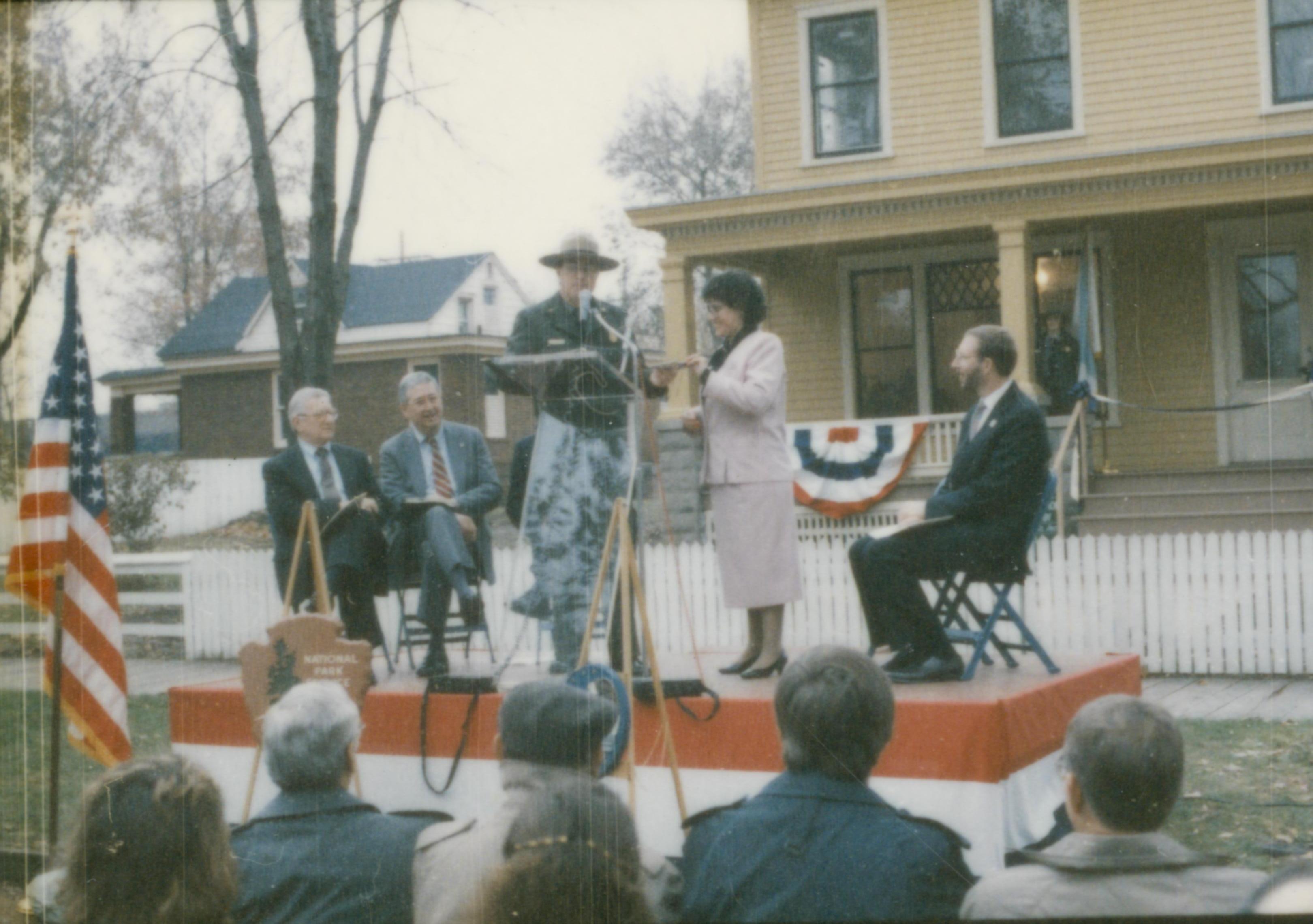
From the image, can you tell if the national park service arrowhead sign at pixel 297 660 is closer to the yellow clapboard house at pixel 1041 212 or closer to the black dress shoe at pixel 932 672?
the black dress shoe at pixel 932 672

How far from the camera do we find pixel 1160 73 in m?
8.38

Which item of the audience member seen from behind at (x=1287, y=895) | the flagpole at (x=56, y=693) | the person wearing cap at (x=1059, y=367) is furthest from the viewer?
the person wearing cap at (x=1059, y=367)

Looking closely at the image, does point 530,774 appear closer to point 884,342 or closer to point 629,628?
point 629,628

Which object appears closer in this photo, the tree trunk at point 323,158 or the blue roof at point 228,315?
the tree trunk at point 323,158

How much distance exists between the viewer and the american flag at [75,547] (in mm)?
4371

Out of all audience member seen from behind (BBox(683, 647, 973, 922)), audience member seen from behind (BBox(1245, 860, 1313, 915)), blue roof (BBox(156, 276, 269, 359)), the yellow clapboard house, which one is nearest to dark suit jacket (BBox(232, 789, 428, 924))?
audience member seen from behind (BBox(683, 647, 973, 922))

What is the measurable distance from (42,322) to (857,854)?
12.0 feet

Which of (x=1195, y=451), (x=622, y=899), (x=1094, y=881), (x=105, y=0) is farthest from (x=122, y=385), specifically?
(x=1195, y=451)

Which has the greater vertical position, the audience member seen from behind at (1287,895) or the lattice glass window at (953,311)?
the lattice glass window at (953,311)

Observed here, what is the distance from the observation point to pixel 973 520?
4.13 metres

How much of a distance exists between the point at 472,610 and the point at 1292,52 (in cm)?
566

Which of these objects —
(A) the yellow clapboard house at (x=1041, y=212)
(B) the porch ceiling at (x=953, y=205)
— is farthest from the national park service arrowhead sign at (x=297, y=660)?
(B) the porch ceiling at (x=953, y=205)

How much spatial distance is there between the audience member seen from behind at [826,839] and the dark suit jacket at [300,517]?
2995 mm

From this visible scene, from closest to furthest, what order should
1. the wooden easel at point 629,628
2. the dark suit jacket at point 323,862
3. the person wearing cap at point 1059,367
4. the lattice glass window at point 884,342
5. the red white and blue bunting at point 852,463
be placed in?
the dark suit jacket at point 323,862 < the wooden easel at point 629,628 < the person wearing cap at point 1059,367 < the red white and blue bunting at point 852,463 < the lattice glass window at point 884,342
